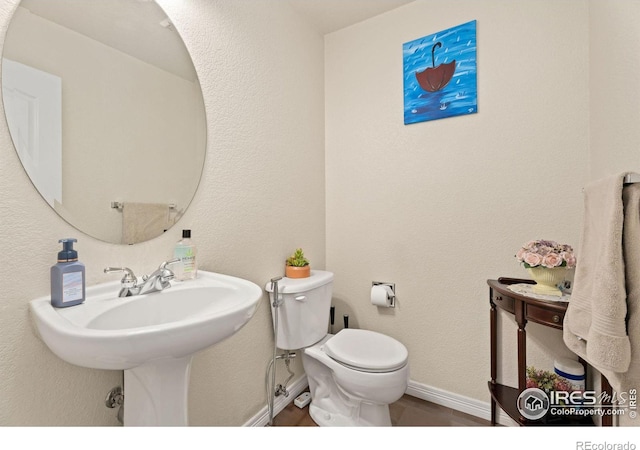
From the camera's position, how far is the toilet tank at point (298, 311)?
58.1 inches

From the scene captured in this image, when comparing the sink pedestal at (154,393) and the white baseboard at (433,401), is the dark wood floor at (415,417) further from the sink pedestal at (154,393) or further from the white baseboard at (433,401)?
the sink pedestal at (154,393)

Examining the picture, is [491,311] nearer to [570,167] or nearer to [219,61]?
[570,167]

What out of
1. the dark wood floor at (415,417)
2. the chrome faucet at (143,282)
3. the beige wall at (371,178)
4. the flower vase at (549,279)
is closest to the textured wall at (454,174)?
the beige wall at (371,178)

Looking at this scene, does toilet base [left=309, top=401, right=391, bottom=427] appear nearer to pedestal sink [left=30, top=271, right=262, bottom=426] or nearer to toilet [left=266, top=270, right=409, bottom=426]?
toilet [left=266, top=270, right=409, bottom=426]

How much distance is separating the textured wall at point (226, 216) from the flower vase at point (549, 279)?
1.19m

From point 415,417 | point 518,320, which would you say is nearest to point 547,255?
point 518,320

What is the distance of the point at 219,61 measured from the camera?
52.1 inches

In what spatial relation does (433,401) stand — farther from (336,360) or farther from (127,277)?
(127,277)

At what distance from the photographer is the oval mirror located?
0.83 meters

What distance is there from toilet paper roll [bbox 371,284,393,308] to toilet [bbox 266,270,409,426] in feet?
0.68

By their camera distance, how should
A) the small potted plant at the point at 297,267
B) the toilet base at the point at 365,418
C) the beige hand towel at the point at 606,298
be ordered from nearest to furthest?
the beige hand towel at the point at 606,298 < the toilet base at the point at 365,418 < the small potted plant at the point at 297,267

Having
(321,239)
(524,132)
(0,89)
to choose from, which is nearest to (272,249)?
(321,239)

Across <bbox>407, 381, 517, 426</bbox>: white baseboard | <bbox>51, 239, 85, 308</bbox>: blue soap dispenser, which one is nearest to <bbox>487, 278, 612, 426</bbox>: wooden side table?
<bbox>407, 381, 517, 426</bbox>: white baseboard

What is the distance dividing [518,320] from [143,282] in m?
1.47
